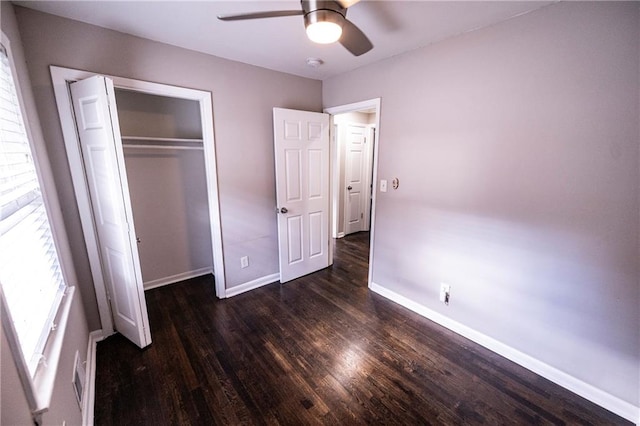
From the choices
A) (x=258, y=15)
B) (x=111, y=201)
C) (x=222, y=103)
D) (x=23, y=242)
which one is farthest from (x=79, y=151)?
(x=258, y=15)

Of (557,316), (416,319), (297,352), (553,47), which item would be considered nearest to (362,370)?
(297,352)

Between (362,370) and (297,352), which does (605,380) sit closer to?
(362,370)

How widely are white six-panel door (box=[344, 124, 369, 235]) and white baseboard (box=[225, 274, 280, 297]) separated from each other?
2.19 meters

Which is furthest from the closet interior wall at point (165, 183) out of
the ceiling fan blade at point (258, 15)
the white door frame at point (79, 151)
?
the ceiling fan blade at point (258, 15)

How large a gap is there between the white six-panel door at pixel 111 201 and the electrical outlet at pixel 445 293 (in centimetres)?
242

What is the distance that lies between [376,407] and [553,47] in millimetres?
2389

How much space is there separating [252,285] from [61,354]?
5.86 ft

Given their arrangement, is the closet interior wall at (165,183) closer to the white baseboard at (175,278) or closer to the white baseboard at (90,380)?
the white baseboard at (175,278)

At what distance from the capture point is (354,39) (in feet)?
4.89

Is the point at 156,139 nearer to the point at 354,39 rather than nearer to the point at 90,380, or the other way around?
the point at 90,380

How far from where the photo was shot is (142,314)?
6.43 ft

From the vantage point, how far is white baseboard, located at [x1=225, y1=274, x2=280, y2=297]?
2.77 metres

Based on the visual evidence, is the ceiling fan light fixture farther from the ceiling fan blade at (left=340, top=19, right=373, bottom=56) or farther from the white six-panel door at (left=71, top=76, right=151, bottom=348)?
the white six-panel door at (left=71, top=76, right=151, bottom=348)

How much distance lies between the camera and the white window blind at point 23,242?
0.97 meters
